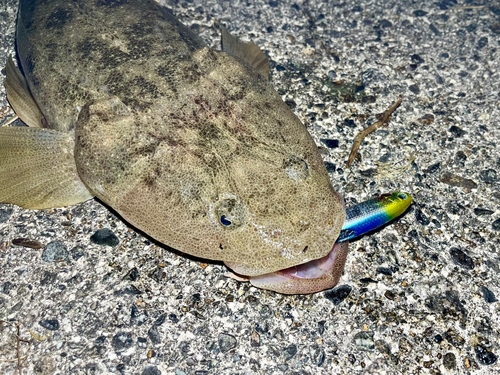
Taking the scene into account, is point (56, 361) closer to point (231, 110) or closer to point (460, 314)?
point (231, 110)

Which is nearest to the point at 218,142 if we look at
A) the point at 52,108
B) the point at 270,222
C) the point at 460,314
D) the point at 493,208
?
the point at 270,222

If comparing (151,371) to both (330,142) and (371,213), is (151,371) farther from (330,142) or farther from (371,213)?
(330,142)

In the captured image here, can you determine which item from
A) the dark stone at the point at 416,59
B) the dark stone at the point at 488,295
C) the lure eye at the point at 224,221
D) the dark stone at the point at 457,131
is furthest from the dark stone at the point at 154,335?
the dark stone at the point at 416,59

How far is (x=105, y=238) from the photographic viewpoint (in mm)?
3928

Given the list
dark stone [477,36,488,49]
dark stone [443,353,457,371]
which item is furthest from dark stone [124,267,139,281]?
dark stone [477,36,488,49]

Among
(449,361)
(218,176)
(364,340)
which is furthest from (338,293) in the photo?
(218,176)

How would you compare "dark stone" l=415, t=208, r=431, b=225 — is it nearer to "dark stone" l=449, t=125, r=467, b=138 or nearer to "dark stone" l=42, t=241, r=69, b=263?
"dark stone" l=449, t=125, r=467, b=138

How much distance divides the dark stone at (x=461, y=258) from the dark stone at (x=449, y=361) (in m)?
0.80

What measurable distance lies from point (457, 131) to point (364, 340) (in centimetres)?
251

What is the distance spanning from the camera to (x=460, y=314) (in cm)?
361

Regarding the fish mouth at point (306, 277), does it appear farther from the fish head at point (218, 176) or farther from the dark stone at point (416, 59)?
the dark stone at point (416, 59)

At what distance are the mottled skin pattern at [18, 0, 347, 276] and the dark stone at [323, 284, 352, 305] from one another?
2.46ft

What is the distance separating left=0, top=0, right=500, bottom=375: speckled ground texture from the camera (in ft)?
11.1

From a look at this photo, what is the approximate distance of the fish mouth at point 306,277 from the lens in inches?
134
